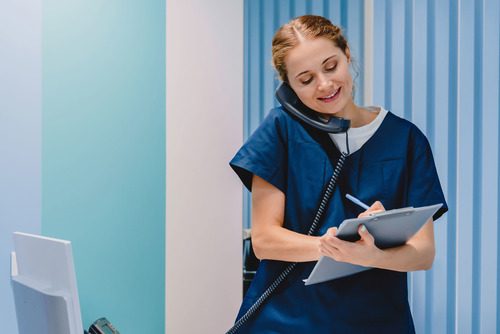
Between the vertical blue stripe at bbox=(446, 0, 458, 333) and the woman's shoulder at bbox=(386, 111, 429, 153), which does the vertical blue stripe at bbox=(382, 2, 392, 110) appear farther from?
the woman's shoulder at bbox=(386, 111, 429, 153)

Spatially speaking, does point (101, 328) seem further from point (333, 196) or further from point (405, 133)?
point (405, 133)

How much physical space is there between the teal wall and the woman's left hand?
2.18 feet

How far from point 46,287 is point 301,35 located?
2.73 feet

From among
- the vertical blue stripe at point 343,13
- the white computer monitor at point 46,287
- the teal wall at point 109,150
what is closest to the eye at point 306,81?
the teal wall at point 109,150

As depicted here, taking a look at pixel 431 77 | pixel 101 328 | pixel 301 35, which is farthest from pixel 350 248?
pixel 431 77

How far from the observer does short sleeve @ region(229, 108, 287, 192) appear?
1388 mm

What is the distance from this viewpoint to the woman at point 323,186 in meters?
1.34

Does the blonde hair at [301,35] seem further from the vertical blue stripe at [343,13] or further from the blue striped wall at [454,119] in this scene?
the vertical blue stripe at [343,13]

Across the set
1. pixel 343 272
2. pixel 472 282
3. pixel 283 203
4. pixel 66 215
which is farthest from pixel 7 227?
pixel 472 282

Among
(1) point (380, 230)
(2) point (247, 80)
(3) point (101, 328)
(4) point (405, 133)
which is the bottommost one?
(3) point (101, 328)

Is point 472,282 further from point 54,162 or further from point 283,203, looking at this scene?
point 54,162

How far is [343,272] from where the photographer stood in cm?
130

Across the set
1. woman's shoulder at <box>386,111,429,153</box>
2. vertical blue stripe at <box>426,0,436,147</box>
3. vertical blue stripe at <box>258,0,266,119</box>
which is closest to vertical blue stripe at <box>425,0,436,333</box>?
vertical blue stripe at <box>426,0,436,147</box>

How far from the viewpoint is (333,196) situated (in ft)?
4.50
